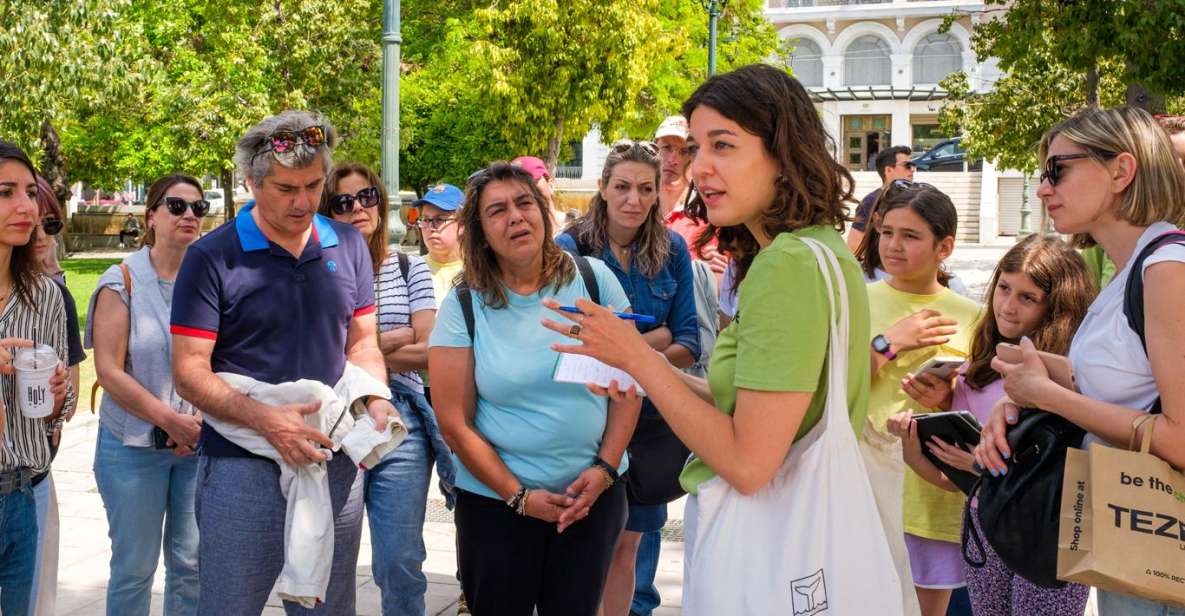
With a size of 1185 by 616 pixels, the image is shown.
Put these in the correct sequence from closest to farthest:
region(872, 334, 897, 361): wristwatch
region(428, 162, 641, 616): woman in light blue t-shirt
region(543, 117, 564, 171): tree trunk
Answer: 1. region(428, 162, 641, 616): woman in light blue t-shirt
2. region(872, 334, 897, 361): wristwatch
3. region(543, 117, 564, 171): tree trunk

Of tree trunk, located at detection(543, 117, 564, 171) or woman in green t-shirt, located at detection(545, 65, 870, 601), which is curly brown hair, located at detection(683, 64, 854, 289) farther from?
tree trunk, located at detection(543, 117, 564, 171)

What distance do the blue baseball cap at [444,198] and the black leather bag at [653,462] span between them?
61.9 inches

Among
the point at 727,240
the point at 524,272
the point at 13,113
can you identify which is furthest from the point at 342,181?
the point at 13,113

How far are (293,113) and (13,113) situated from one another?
15.2 metres

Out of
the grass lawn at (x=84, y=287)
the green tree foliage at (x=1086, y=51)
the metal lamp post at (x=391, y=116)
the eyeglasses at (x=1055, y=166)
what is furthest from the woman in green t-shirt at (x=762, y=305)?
the metal lamp post at (x=391, y=116)

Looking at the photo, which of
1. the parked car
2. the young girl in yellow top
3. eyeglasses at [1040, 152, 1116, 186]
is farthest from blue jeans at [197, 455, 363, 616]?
the parked car

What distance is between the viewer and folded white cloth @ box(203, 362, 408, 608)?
323cm

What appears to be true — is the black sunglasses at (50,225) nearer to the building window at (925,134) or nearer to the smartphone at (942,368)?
the smartphone at (942,368)

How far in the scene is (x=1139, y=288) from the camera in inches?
101

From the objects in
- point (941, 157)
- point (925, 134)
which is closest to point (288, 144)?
point (941, 157)

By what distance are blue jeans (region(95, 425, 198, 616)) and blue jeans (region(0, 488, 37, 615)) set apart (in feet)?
2.33

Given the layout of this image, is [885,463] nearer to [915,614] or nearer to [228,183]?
[915,614]

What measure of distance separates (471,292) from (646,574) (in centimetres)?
210

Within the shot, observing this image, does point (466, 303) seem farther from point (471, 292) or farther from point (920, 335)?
point (920, 335)
